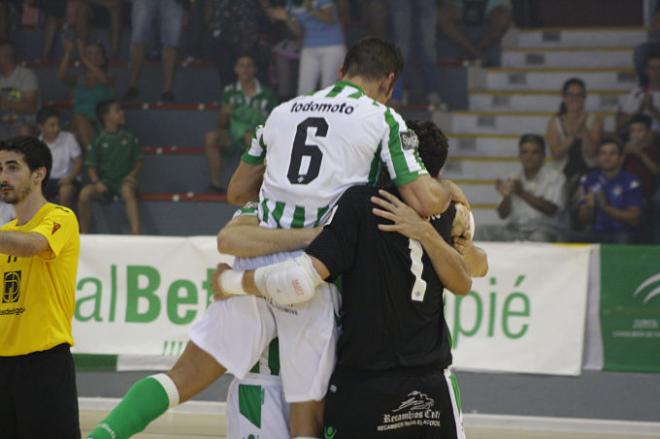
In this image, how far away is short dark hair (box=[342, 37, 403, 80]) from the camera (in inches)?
197

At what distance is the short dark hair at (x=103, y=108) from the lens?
14.1 metres

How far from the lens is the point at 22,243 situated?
548 centimetres

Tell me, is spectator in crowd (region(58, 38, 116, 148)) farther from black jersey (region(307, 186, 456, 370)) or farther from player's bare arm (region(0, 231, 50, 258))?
black jersey (region(307, 186, 456, 370))

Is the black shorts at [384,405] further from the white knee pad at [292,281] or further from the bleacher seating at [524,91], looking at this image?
the bleacher seating at [524,91]

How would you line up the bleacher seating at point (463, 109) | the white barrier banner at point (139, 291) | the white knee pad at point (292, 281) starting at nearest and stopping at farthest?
1. the white knee pad at point (292, 281)
2. the white barrier banner at point (139, 291)
3. the bleacher seating at point (463, 109)

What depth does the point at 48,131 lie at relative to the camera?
13.9 meters

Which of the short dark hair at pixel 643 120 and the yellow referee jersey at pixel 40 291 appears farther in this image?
the short dark hair at pixel 643 120

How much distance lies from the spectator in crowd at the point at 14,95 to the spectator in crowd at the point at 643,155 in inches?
286

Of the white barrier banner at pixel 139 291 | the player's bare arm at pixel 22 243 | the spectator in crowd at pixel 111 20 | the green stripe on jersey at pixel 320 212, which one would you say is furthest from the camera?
the spectator in crowd at pixel 111 20

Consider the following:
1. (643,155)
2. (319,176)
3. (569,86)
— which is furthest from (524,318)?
(319,176)

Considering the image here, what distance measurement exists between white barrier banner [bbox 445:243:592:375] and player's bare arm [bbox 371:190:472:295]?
4.75 metres

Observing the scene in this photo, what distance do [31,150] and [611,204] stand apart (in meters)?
8.22

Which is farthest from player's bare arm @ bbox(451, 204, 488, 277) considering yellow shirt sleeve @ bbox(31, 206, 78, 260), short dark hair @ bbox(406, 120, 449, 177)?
yellow shirt sleeve @ bbox(31, 206, 78, 260)

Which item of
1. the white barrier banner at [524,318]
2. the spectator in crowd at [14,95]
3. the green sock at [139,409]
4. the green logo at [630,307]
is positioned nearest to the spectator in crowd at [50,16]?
the spectator in crowd at [14,95]
